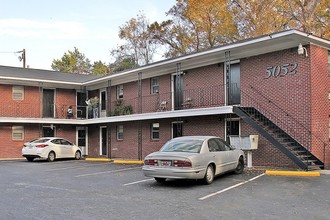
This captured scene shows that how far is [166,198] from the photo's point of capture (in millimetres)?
9023

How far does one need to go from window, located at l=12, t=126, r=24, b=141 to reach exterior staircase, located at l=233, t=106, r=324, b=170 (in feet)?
52.5

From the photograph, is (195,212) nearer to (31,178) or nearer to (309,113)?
(31,178)

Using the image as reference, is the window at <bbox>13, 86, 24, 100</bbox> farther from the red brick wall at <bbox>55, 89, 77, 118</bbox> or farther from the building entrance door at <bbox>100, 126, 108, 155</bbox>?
the building entrance door at <bbox>100, 126, 108, 155</bbox>

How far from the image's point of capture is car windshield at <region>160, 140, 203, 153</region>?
11.3 metres

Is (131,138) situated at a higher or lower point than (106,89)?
lower

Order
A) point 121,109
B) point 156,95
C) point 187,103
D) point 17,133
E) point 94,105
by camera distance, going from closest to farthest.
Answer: point 187,103 → point 156,95 → point 121,109 → point 17,133 → point 94,105

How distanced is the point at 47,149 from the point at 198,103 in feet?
29.7

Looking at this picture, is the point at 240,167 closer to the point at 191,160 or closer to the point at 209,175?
the point at 209,175

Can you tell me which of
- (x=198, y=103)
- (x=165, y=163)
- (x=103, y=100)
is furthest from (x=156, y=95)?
(x=165, y=163)

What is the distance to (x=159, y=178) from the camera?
11406 mm

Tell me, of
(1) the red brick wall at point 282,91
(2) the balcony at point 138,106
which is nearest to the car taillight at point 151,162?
(1) the red brick wall at point 282,91

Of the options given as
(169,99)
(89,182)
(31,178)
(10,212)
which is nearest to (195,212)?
(10,212)

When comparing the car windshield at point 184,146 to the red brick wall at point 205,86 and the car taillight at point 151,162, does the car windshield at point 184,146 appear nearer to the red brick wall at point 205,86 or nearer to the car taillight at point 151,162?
the car taillight at point 151,162

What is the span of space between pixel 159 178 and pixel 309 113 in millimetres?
7084
